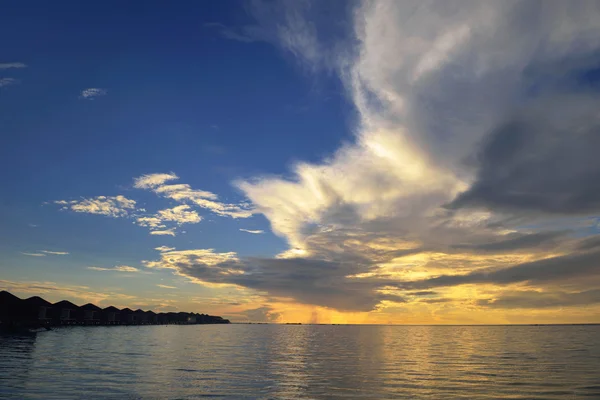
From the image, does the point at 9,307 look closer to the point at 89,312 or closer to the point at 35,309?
the point at 35,309

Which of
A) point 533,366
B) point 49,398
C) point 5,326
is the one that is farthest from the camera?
point 5,326

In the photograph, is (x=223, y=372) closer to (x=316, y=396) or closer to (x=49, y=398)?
(x=316, y=396)

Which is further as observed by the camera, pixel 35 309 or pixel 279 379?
pixel 35 309

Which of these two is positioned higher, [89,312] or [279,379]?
[89,312]

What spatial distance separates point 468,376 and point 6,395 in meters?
43.6

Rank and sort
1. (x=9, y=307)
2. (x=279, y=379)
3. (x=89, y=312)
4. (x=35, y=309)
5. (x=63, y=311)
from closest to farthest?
(x=279, y=379) → (x=9, y=307) → (x=35, y=309) → (x=63, y=311) → (x=89, y=312)

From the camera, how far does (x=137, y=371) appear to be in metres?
46.2

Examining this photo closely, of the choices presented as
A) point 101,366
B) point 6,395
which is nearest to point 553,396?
point 6,395

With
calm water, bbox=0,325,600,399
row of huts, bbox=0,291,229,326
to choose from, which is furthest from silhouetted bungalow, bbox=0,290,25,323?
calm water, bbox=0,325,600,399

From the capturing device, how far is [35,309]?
132125 mm

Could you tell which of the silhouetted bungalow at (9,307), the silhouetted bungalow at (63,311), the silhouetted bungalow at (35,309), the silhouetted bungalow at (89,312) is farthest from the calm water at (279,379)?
the silhouetted bungalow at (89,312)

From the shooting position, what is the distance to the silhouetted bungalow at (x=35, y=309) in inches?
4992

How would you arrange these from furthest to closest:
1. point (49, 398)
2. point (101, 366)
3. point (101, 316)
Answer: point (101, 316) → point (101, 366) → point (49, 398)

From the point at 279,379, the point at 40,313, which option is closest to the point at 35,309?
the point at 40,313
